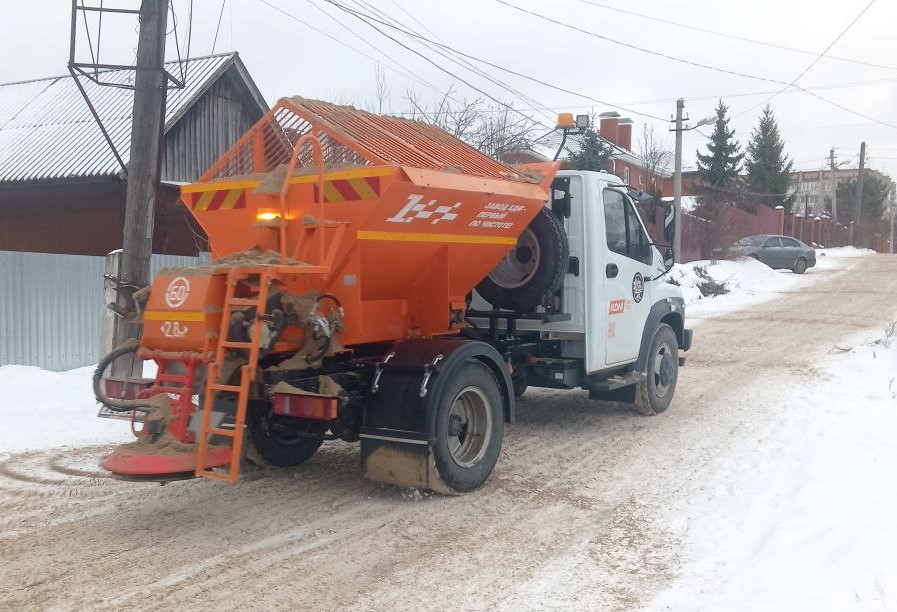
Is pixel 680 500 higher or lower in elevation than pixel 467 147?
lower

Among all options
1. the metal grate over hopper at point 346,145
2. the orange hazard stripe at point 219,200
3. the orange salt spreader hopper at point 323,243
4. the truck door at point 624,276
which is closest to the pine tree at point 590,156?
the truck door at point 624,276

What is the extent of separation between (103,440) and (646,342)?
18.2 ft

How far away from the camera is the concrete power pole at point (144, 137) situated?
26.1 ft

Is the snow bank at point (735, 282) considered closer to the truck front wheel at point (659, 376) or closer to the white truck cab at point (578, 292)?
the truck front wheel at point (659, 376)

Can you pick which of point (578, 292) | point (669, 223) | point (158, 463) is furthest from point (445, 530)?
point (669, 223)

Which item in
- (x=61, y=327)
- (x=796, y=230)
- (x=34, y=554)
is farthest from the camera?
(x=796, y=230)

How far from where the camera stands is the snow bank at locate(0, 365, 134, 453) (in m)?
7.42

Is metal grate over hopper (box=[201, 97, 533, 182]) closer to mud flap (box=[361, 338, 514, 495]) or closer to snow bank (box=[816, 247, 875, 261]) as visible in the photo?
mud flap (box=[361, 338, 514, 495])

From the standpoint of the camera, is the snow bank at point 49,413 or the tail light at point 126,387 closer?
the tail light at point 126,387

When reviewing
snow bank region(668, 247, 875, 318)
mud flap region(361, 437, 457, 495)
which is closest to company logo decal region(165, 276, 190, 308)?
mud flap region(361, 437, 457, 495)

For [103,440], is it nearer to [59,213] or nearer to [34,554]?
[34,554]

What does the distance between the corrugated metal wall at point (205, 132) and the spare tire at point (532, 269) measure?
427 inches

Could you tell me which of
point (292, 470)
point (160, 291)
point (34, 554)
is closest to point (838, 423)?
point (292, 470)

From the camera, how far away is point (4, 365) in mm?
10117
